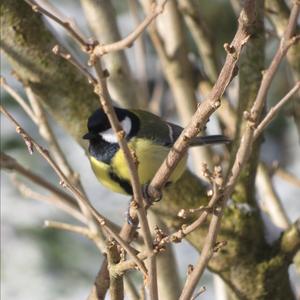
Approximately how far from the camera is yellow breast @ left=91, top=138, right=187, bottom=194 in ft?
4.98

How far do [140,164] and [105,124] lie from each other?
0.36 feet

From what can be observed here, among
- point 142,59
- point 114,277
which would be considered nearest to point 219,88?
point 114,277

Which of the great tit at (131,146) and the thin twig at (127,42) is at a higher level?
the great tit at (131,146)

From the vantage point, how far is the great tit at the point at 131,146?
4.95 feet

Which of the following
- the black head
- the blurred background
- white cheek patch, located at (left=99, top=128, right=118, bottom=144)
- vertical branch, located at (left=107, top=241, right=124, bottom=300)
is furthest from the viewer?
the blurred background

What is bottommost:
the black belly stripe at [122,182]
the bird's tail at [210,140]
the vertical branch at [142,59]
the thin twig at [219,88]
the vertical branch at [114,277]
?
the vertical branch at [114,277]

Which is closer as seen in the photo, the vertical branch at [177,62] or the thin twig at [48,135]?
the thin twig at [48,135]

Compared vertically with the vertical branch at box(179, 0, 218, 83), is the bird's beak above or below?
below

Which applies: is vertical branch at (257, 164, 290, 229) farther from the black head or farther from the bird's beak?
the bird's beak

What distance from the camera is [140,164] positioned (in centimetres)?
152

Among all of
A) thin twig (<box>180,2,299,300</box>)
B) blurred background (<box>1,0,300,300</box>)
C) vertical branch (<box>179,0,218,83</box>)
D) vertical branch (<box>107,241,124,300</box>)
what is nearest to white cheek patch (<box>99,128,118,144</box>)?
vertical branch (<box>179,0,218,83</box>)

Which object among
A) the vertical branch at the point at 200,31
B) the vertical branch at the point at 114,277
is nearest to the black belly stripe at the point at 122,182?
the vertical branch at the point at 200,31

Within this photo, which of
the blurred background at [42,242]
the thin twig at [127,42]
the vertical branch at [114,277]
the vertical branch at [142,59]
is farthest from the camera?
the blurred background at [42,242]

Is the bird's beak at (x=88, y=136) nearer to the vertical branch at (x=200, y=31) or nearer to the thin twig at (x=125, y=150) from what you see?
the vertical branch at (x=200, y=31)
